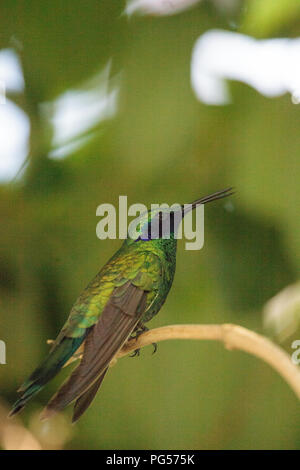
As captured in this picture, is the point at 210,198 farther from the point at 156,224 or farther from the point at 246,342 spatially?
the point at 246,342

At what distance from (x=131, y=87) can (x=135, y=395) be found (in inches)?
27.6

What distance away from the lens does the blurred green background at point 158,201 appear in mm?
1085

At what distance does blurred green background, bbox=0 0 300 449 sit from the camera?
1.08 meters

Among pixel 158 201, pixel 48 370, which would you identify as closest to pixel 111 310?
pixel 48 370

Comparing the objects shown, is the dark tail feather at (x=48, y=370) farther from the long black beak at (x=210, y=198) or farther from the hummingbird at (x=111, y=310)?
the long black beak at (x=210, y=198)

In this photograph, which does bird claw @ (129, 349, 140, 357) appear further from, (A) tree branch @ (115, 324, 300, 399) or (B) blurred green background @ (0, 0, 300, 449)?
(A) tree branch @ (115, 324, 300, 399)

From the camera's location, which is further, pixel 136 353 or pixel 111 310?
pixel 136 353

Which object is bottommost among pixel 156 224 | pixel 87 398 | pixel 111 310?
pixel 87 398

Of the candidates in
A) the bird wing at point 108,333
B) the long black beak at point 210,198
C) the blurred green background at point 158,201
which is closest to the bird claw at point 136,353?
the blurred green background at point 158,201

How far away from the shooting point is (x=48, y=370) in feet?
2.63

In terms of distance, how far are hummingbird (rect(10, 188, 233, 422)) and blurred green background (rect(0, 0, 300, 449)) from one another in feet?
0.20

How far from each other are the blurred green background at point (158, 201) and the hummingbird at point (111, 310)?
0.06 m

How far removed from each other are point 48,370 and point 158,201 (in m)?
0.47

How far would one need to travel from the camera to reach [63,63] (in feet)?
4.13
